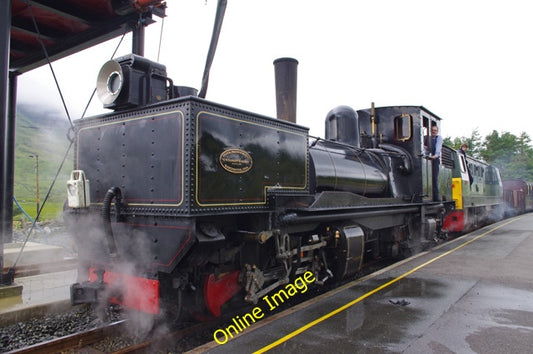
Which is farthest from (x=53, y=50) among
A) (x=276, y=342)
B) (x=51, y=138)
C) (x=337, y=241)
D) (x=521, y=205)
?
(x=521, y=205)

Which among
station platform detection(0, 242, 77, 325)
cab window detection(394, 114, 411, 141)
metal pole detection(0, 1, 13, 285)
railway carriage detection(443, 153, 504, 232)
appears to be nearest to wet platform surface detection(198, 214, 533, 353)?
station platform detection(0, 242, 77, 325)

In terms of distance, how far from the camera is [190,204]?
3457 millimetres

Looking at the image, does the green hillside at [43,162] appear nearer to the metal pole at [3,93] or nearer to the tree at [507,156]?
the metal pole at [3,93]

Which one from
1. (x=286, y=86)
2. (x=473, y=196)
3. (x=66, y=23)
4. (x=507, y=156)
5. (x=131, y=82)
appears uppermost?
(x=507, y=156)

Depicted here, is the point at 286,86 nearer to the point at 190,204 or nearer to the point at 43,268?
the point at 190,204

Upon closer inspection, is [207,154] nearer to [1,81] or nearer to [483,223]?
[1,81]

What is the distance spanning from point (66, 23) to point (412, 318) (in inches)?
283

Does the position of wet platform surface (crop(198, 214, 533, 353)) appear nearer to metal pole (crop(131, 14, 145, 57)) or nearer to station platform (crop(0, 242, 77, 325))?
station platform (crop(0, 242, 77, 325))

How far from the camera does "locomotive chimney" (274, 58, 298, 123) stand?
5.98 m

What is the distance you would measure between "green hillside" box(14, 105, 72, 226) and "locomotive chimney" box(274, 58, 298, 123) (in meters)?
3.48

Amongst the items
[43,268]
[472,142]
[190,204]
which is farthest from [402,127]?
[472,142]

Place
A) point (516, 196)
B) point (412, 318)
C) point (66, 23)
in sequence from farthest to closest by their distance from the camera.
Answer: point (516, 196), point (66, 23), point (412, 318)

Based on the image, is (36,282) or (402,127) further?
(402,127)

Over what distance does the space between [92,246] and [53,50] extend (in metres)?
4.73
